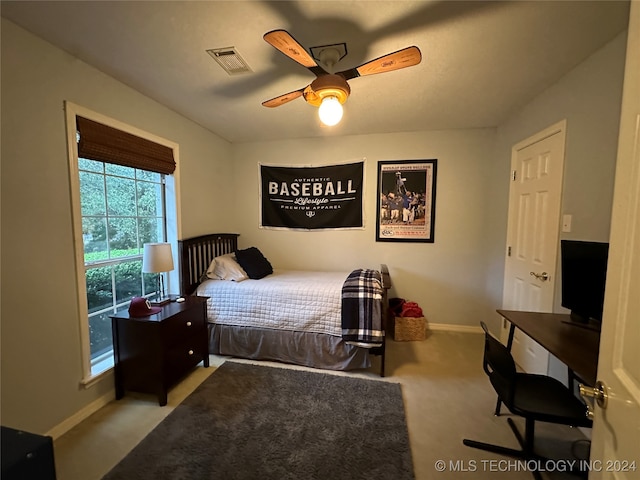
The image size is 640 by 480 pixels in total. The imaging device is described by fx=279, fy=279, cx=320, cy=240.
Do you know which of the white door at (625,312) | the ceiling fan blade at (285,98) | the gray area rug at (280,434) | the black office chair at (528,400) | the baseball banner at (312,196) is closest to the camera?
the white door at (625,312)

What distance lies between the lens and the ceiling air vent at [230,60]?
5.71 ft

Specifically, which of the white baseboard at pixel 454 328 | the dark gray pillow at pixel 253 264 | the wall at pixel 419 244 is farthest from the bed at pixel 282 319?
the white baseboard at pixel 454 328

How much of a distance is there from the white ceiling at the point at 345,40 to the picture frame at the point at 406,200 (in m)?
0.91

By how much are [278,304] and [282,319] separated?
0.46 ft

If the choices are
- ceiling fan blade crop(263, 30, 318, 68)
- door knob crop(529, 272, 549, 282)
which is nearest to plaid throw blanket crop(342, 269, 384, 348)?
door knob crop(529, 272, 549, 282)

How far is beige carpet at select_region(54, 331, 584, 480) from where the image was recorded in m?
1.52

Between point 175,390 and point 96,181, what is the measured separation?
5.61 ft

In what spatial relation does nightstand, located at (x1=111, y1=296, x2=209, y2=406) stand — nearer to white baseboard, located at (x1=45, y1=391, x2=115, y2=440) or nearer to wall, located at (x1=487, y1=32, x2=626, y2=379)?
white baseboard, located at (x1=45, y1=391, x2=115, y2=440)

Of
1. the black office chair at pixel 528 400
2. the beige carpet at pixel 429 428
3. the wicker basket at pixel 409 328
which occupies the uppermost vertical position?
the black office chair at pixel 528 400

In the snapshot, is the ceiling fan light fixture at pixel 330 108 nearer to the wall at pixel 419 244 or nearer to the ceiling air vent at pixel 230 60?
the ceiling air vent at pixel 230 60

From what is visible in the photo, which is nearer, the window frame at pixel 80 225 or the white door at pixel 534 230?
the window frame at pixel 80 225

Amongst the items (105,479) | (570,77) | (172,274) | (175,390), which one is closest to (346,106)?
(570,77)

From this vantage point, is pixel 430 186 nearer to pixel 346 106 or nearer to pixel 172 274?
pixel 346 106

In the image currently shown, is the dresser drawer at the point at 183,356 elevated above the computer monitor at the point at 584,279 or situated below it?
below
